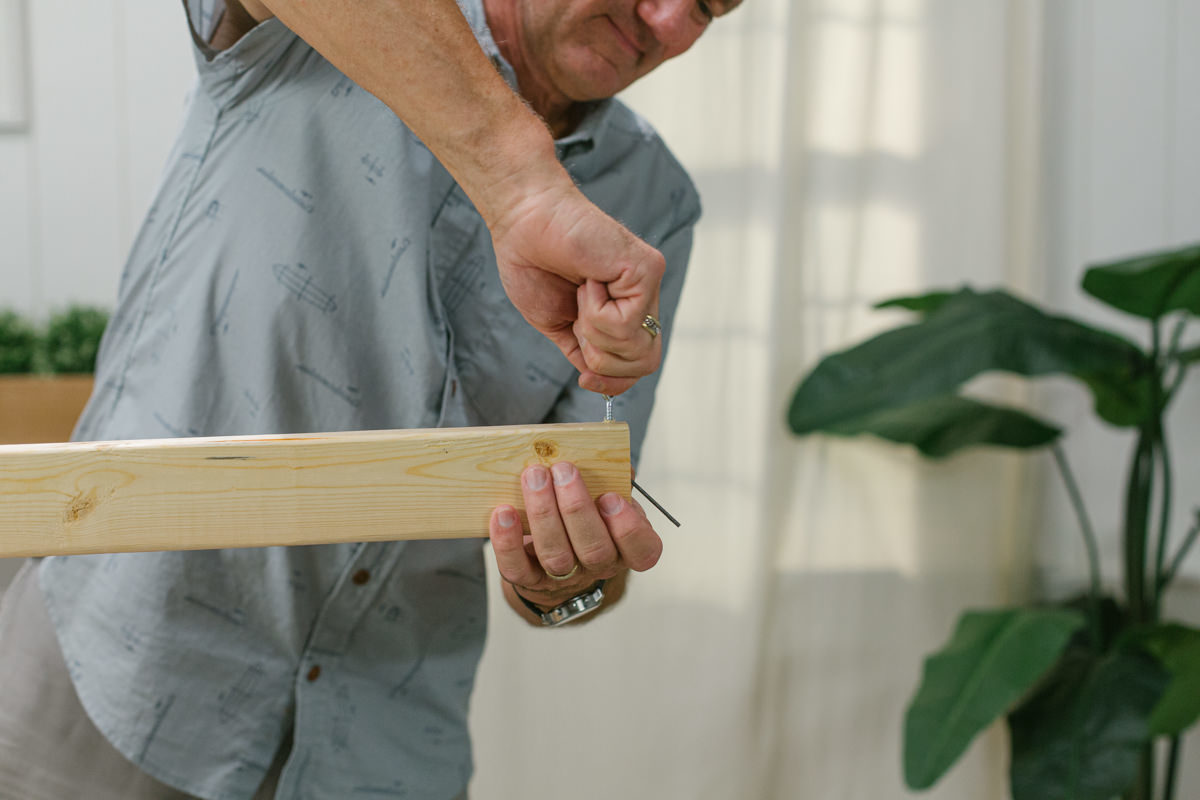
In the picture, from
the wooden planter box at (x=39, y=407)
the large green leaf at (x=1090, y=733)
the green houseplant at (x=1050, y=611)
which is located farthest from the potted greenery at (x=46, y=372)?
the large green leaf at (x=1090, y=733)

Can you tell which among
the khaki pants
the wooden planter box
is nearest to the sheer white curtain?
the wooden planter box

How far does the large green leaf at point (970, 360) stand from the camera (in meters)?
1.40

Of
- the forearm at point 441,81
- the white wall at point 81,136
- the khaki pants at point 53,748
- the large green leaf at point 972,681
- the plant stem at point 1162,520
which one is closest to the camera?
the forearm at point 441,81

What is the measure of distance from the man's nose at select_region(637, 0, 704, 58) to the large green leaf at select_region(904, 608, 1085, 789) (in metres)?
0.99

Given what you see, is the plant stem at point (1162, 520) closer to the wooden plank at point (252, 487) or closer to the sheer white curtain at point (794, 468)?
the sheer white curtain at point (794, 468)

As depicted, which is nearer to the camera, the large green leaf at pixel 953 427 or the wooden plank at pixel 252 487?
the wooden plank at pixel 252 487

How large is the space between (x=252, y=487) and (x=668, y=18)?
0.50 meters

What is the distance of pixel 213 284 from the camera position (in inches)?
30.5

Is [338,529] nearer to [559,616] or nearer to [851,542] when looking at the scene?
[559,616]

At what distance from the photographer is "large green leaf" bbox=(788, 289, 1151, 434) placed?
55.2 inches

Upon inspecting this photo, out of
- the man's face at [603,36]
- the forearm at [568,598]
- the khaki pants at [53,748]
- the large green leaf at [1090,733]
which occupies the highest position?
the man's face at [603,36]

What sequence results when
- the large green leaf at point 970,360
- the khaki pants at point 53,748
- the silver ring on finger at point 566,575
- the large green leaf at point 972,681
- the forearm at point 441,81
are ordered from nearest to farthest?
the forearm at point 441,81 → the silver ring on finger at point 566,575 → the khaki pants at point 53,748 → the large green leaf at point 972,681 → the large green leaf at point 970,360

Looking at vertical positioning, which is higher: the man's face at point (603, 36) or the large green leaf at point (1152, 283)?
the man's face at point (603, 36)

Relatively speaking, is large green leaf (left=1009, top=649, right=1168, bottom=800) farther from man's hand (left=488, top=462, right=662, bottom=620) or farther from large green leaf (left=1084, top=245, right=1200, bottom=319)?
man's hand (left=488, top=462, right=662, bottom=620)
